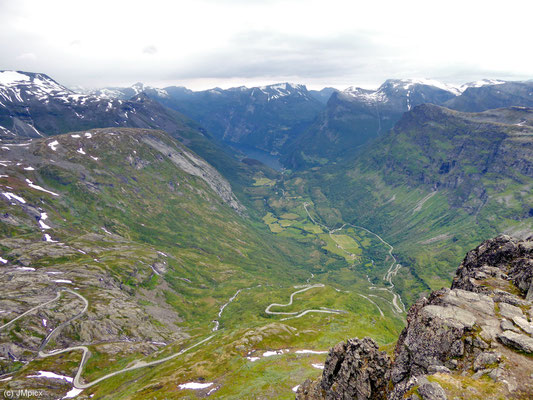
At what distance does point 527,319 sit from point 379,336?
470 feet

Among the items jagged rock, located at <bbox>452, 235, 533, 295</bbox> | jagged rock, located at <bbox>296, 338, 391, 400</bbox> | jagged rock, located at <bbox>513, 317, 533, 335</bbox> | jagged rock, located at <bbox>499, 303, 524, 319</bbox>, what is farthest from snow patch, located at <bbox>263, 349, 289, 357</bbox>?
jagged rock, located at <bbox>513, 317, 533, 335</bbox>

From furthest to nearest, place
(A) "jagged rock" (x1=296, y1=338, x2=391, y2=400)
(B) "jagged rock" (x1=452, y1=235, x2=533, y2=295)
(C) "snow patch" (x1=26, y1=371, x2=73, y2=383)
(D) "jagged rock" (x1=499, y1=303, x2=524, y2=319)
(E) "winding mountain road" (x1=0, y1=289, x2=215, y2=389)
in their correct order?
(E) "winding mountain road" (x1=0, y1=289, x2=215, y2=389) < (C) "snow patch" (x1=26, y1=371, x2=73, y2=383) < (B) "jagged rock" (x1=452, y1=235, x2=533, y2=295) < (A) "jagged rock" (x1=296, y1=338, x2=391, y2=400) < (D) "jagged rock" (x1=499, y1=303, x2=524, y2=319)

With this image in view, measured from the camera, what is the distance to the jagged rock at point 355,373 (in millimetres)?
48625

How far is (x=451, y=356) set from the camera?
135 ft

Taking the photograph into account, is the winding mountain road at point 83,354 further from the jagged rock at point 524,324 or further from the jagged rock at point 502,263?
the jagged rock at point 524,324

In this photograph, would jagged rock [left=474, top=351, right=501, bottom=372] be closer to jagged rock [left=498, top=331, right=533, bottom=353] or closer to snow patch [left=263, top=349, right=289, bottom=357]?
jagged rock [left=498, top=331, right=533, bottom=353]

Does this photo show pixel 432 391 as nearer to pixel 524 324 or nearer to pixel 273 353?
pixel 524 324

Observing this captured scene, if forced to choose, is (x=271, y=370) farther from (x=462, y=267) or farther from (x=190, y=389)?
(x=462, y=267)

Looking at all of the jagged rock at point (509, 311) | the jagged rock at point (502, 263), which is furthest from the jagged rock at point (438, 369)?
the jagged rock at point (502, 263)

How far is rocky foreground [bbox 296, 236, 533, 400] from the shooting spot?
34.6m

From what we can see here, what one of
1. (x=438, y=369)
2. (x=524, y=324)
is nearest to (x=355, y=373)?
(x=438, y=369)

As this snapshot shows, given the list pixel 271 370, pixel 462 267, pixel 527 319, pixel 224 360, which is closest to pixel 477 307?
pixel 527 319

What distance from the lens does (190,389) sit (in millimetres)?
102750

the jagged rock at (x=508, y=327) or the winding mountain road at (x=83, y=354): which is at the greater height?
the jagged rock at (x=508, y=327)
